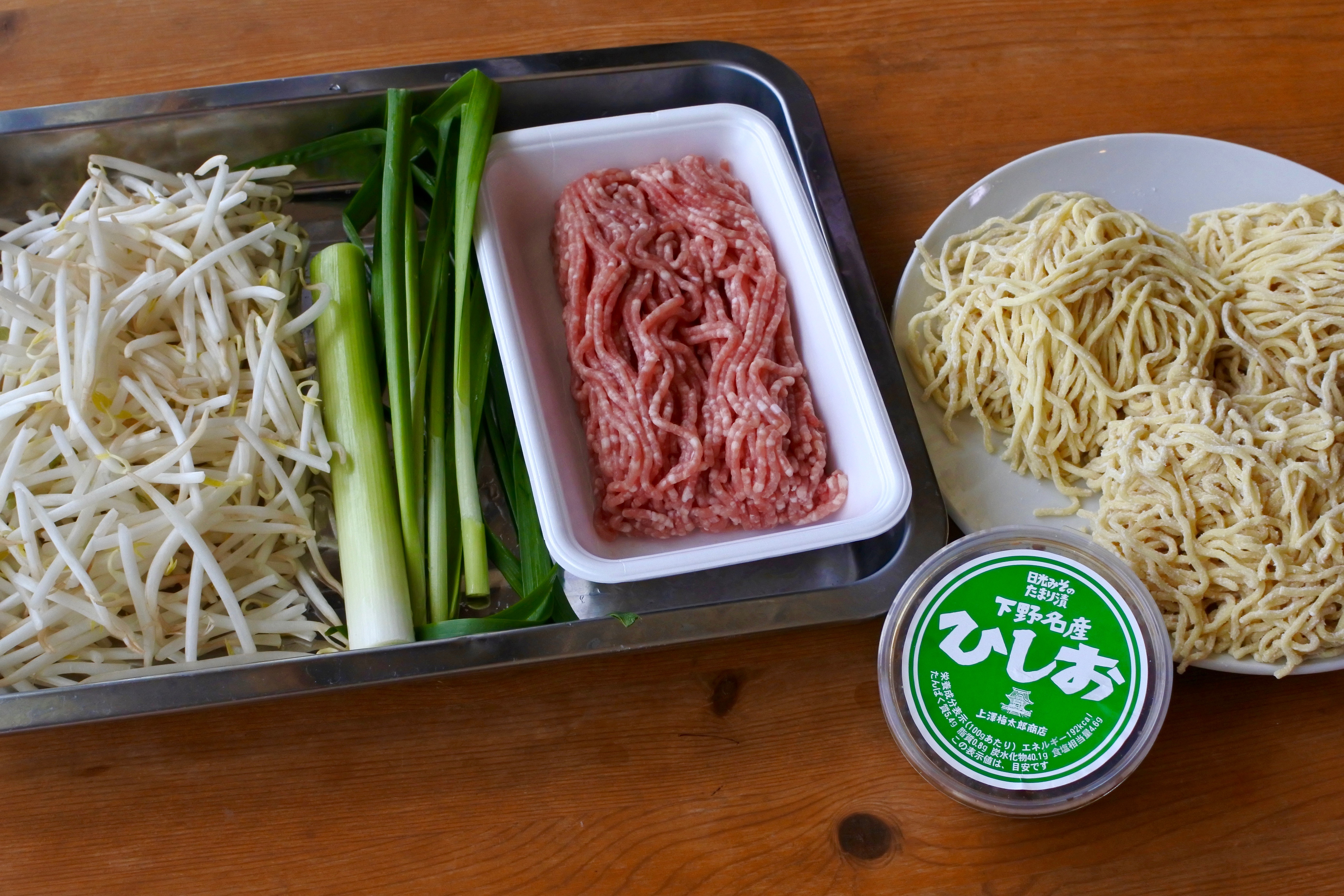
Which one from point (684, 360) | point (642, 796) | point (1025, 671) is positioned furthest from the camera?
point (684, 360)

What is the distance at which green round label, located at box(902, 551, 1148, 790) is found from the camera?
128 cm

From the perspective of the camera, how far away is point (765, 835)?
1393mm

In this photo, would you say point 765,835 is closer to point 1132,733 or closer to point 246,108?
point 1132,733

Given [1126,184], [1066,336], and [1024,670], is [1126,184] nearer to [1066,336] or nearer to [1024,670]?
[1066,336]

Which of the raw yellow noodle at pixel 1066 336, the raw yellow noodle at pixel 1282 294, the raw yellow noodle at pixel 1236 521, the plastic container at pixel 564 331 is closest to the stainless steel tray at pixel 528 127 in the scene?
the plastic container at pixel 564 331

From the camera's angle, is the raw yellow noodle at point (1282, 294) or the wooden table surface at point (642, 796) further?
the raw yellow noodle at point (1282, 294)

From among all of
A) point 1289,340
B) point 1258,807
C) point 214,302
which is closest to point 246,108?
point 214,302

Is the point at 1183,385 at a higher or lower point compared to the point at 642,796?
higher

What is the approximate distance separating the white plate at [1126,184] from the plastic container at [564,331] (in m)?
0.18

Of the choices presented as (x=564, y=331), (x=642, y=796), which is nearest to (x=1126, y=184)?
(x=564, y=331)

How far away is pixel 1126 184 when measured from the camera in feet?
5.93

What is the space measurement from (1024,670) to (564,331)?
1021 millimetres

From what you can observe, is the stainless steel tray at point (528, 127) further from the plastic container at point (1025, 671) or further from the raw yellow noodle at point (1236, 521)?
the raw yellow noodle at point (1236, 521)

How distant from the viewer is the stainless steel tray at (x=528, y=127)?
50.8 inches
